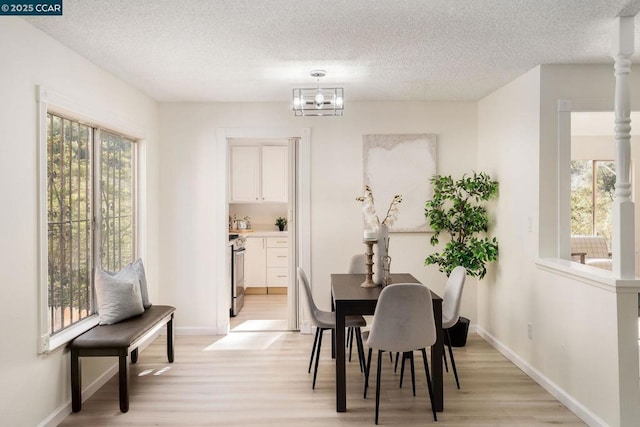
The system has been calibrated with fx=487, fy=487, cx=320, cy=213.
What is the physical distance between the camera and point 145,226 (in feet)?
16.2

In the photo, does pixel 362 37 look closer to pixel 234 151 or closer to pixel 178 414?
pixel 178 414

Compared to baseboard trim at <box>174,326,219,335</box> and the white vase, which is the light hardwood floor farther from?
the white vase

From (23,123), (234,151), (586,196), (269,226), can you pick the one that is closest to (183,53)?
(23,123)

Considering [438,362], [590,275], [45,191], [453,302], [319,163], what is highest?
[319,163]

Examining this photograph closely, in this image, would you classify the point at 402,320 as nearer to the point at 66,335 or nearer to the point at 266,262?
the point at 66,335

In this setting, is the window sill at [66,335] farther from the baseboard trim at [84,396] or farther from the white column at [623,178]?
the white column at [623,178]

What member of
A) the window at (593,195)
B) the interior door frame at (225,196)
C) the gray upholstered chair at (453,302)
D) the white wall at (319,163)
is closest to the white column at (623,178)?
the gray upholstered chair at (453,302)

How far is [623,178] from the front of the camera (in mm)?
2975

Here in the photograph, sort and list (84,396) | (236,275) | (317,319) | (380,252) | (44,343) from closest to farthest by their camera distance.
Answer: (44,343) < (84,396) < (317,319) < (380,252) < (236,275)

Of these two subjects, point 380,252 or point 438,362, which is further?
point 380,252

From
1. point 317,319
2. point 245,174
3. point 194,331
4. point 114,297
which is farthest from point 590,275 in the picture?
point 245,174

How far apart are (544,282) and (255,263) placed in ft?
15.8

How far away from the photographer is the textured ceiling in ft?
9.09

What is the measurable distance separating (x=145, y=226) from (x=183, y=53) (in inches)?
80.2
